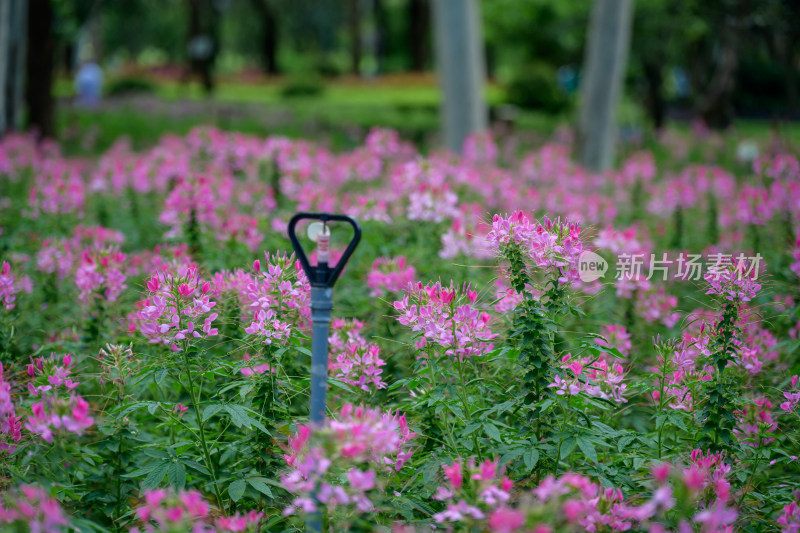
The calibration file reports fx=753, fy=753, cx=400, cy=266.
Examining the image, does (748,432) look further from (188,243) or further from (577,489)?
(188,243)

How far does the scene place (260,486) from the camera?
2484mm

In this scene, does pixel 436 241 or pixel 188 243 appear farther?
pixel 436 241

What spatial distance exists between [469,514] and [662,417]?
3.35 feet

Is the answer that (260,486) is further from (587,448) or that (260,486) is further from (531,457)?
(587,448)

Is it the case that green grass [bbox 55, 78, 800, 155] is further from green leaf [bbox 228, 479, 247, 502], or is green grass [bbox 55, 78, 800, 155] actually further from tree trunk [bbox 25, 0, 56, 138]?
green leaf [bbox 228, 479, 247, 502]

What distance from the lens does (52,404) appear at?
2.13 meters

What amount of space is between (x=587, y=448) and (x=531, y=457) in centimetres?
19

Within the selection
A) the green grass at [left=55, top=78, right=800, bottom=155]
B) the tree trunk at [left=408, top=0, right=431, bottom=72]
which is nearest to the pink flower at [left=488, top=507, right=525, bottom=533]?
the green grass at [left=55, top=78, right=800, bottom=155]

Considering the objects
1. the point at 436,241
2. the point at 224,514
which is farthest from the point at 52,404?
the point at 436,241

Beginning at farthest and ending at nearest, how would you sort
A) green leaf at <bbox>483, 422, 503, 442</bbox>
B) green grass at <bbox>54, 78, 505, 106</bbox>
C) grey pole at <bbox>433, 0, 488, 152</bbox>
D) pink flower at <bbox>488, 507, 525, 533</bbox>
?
green grass at <bbox>54, 78, 505, 106</bbox>
grey pole at <bbox>433, 0, 488, 152</bbox>
green leaf at <bbox>483, 422, 503, 442</bbox>
pink flower at <bbox>488, 507, 525, 533</bbox>

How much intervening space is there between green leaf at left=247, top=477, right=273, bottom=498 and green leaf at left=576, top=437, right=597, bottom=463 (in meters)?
1.02

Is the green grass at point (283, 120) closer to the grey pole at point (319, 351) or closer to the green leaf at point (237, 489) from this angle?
the green leaf at point (237, 489)

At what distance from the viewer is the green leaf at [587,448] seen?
2.40 m

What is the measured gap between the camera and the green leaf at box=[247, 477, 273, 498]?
246 centimetres
